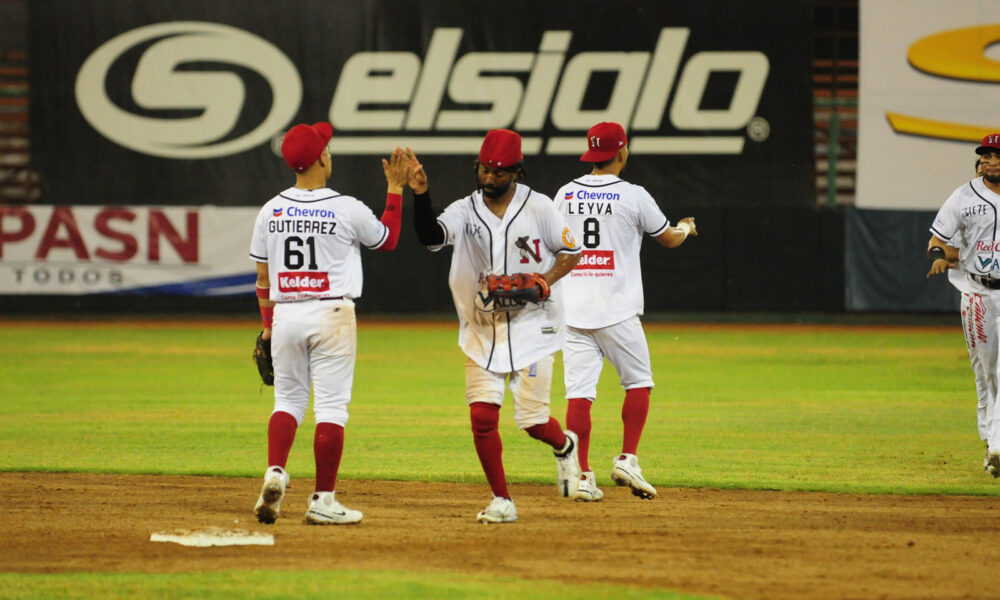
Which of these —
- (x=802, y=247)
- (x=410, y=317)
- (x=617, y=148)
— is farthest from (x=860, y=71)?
(x=617, y=148)

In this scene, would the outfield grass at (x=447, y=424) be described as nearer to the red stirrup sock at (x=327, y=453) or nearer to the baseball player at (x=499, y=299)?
the red stirrup sock at (x=327, y=453)

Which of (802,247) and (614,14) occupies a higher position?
(614,14)

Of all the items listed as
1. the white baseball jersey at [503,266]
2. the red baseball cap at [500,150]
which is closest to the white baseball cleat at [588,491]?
the white baseball jersey at [503,266]

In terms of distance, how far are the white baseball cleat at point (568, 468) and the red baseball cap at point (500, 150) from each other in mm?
1605

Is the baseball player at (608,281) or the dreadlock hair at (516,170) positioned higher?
the dreadlock hair at (516,170)

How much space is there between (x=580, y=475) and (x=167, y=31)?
1964 centimetres

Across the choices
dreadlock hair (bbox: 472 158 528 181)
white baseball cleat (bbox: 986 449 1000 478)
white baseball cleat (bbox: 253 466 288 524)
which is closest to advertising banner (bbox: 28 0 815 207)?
white baseball cleat (bbox: 986 449 1000 478)

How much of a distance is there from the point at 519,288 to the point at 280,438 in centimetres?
145

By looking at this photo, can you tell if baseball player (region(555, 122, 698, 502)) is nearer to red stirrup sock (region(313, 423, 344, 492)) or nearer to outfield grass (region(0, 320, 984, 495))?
outfield grass (region(0, 320, 984, 495))

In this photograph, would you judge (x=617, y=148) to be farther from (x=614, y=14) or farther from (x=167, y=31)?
(x=167, y=31)

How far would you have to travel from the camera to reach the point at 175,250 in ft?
78.8

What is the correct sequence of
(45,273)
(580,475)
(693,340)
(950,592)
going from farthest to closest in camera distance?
(45,273) < (693,340) < (580,475) < (950,592)

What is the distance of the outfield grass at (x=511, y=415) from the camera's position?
897 cm

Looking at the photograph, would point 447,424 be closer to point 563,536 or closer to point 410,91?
point 563,536
